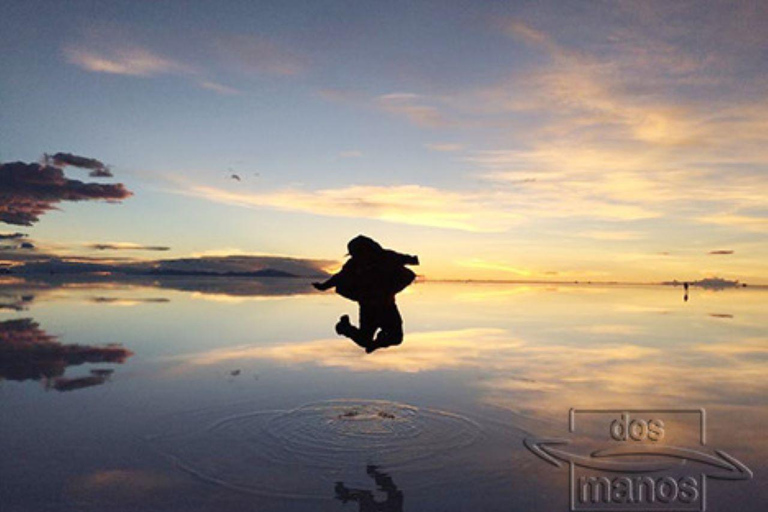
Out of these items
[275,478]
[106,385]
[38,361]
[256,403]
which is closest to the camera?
[275,478]

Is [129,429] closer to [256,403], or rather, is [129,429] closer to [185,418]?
[185,418]

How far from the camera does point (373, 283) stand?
1014cm

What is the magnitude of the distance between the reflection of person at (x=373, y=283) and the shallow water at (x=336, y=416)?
3.46m

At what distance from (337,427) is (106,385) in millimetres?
10377

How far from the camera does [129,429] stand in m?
15.5

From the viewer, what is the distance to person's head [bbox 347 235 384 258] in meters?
10.0

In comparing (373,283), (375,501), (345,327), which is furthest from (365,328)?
(375,501)

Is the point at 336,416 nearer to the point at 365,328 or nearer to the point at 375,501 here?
the point at 375,501

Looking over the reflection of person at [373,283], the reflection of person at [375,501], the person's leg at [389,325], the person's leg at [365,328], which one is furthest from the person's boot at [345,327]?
the reflection of person at [375,501]

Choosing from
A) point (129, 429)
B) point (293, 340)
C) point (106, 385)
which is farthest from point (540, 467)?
point (293, 340)
